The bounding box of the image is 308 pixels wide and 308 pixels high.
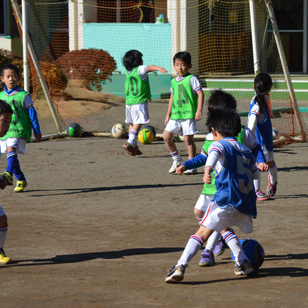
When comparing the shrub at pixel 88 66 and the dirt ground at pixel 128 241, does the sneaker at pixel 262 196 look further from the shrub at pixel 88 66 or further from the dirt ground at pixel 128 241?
the shrub at pixel 88 66

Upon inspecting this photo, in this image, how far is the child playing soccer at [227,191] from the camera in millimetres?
4977

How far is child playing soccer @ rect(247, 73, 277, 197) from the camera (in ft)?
26.1

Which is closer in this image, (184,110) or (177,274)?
(177,274)

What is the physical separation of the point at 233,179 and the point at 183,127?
4.78 m

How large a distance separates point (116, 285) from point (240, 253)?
100 centimetres

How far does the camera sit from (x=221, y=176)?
5.03 meters

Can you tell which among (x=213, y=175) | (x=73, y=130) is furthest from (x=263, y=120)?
(x=73, y=130)

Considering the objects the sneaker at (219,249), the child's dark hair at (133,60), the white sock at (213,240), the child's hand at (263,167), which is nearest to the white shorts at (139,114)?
the child's dark hair at (133,60)

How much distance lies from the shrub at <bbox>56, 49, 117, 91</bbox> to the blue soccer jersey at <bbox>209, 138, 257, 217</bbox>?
1308 cm

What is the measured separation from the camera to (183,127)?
9.75 meters

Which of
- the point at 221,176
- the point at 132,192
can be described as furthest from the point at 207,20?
the point at 221,176

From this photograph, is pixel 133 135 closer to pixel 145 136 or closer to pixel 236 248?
pixel 145 136

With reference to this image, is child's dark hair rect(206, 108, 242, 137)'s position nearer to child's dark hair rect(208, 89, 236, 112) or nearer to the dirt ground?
child's dark hair rect(208, 89, 236, 112)

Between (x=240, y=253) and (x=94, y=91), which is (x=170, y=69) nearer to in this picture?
(x=94, y=91)
